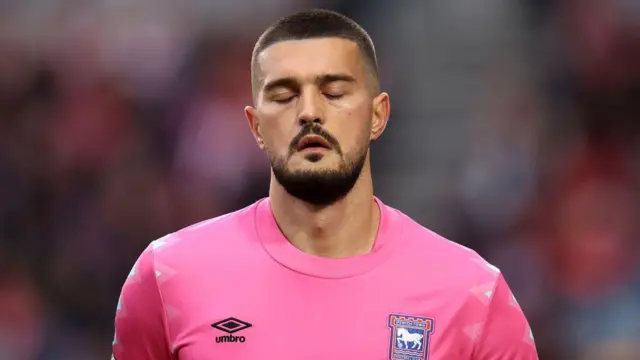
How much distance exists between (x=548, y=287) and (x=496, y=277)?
77.4 inches

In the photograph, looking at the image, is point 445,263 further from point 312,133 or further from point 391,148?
point 391,148

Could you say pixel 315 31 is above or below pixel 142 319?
above

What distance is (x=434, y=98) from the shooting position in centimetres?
505

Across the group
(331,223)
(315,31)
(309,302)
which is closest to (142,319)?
(309,302)

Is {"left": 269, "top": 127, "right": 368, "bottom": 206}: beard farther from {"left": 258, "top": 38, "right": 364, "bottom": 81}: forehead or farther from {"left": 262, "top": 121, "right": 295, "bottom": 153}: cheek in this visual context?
{"left": 258, "top": 38, "right": 364, "bottom": 81}: forehead

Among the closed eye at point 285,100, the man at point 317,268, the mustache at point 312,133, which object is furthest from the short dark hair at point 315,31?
the mustache at point 312,133

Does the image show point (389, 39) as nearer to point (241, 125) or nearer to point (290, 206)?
point (241, 125)

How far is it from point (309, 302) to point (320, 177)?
0.34 m

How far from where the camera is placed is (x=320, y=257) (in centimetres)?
280

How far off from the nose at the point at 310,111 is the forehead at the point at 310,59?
0.21ft

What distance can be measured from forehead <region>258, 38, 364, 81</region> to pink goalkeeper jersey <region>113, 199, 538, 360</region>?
440mm

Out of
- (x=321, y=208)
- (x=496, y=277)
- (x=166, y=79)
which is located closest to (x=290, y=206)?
(x=321, y=208)

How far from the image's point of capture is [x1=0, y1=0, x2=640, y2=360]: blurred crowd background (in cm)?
482

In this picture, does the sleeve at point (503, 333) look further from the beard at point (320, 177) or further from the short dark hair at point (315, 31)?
the short dark hair at point (315, 31)
